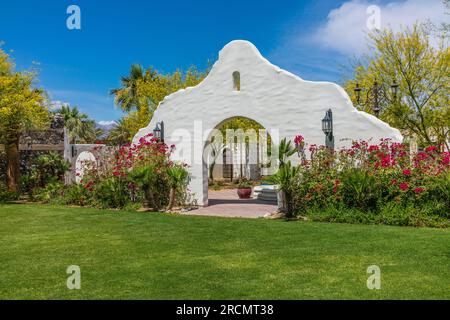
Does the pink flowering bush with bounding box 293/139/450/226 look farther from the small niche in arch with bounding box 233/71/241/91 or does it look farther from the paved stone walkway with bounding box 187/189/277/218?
the small niche in arch with bounding box 233/71/241/91

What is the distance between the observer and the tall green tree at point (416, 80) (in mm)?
18375

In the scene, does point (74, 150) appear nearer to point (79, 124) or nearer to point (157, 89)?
point (157, 89)

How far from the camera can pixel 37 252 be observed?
698 cm

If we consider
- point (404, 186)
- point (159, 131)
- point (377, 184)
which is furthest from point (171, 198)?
point (404, 186)

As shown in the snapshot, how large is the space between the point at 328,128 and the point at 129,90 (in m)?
31.0

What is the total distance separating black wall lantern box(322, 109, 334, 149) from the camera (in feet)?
37.1

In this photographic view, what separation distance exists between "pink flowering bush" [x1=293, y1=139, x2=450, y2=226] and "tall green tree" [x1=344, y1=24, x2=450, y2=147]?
27.7 feet

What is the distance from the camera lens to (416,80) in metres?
18.6

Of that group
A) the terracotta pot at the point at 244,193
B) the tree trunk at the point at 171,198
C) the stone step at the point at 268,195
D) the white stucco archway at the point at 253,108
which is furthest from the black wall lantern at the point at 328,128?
the terracotta pot at the point at 244,193

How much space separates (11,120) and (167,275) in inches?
495

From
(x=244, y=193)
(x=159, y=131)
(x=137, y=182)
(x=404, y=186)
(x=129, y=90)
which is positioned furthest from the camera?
(x=129, y=90)

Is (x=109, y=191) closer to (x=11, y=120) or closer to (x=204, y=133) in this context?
(x=204, y=133)

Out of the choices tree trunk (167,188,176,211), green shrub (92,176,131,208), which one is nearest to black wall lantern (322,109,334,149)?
tree trunk (167,188,176,211)
